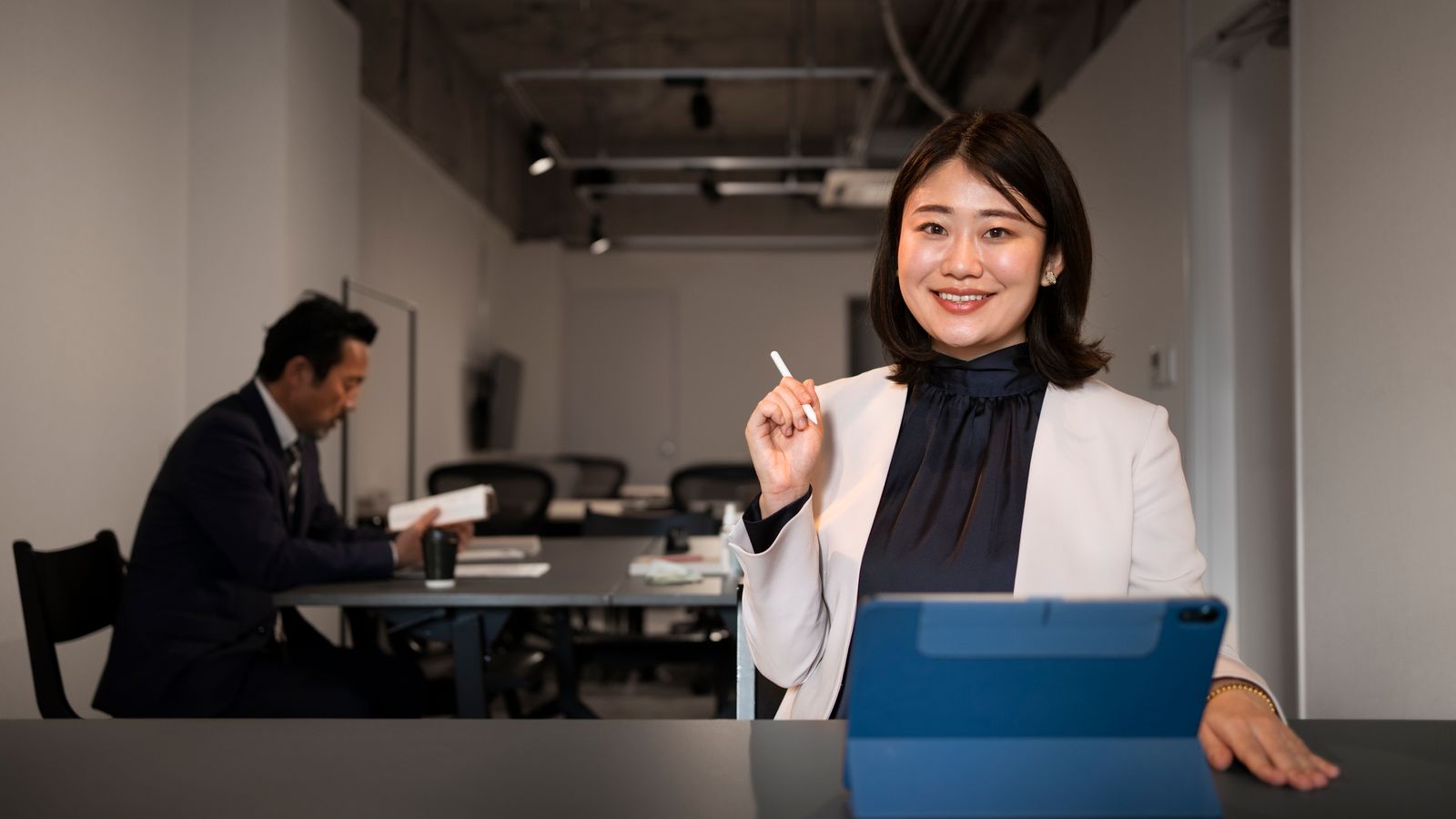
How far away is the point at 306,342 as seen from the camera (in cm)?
303

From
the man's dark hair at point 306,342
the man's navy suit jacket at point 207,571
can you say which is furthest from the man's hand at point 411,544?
the man's dark hair at point 306,342

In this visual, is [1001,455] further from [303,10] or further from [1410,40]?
[303,10]

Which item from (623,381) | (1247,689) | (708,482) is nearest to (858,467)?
(1247,689)

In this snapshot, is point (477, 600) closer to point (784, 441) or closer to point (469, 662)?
point (469, 662)

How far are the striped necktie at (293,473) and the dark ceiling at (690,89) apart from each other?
358 cm

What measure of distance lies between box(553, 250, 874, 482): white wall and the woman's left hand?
9.77 meters

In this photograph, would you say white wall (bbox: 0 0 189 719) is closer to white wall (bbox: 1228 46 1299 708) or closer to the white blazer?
the white blazer

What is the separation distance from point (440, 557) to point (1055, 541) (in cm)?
184

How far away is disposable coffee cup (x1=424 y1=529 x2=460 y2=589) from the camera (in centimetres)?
286

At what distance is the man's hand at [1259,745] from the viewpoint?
979 mm

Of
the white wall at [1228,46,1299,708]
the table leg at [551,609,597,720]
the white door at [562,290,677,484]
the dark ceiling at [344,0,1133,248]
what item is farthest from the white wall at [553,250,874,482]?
the table leg at [551,609,597,720]

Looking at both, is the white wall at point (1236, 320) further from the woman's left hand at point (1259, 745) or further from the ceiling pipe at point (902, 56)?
the woman's left hand at point (1259, 745)

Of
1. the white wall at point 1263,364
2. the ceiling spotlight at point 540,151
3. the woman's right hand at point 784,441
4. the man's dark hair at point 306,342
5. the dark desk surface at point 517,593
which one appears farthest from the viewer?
the ceiling spotlight at point 540,151

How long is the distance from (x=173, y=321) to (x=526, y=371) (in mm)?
6095
